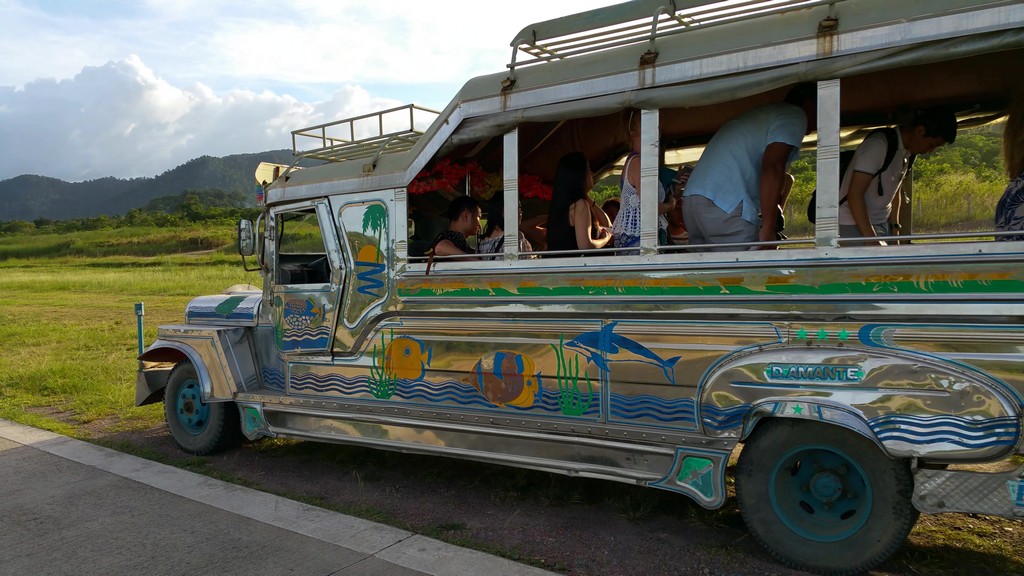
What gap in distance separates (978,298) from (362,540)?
347cm

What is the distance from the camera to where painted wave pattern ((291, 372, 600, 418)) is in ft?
14.4

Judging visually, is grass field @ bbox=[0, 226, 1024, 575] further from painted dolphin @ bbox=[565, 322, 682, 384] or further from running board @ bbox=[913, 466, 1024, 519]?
painted dolphin @ bbox=[565, 322, 682, 384]

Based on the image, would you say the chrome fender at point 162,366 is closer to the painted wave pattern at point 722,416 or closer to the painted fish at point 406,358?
the painted fish at point 406,358

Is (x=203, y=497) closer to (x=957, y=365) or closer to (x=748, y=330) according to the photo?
(x=748, y=330)

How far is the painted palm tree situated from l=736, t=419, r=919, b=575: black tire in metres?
2.84

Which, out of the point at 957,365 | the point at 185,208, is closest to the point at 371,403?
the point at 957,365

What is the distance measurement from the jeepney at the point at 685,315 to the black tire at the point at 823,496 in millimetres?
10

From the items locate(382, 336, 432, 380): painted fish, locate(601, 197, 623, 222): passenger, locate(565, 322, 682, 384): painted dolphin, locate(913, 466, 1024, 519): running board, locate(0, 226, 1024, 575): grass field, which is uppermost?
locate(601, 197, 623, 222): passenger

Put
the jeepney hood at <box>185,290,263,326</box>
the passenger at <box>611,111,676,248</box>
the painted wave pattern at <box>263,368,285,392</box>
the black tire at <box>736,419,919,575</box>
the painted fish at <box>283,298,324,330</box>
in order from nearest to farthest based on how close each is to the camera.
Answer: the black tire at <box>736,419,919,575</box>, the passenger at <box>611,111,676,248</box>, the painted fish at <box>283,298,324,330</box>, the painted wave pattern at <box>263,368,285,392</box>, the jeepney hood at <box>185,290,263,326</box>

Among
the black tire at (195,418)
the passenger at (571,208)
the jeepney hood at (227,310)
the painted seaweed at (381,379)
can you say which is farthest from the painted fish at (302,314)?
the passenger at (571,208)

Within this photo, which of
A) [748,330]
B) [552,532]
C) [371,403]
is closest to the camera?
[748,330]

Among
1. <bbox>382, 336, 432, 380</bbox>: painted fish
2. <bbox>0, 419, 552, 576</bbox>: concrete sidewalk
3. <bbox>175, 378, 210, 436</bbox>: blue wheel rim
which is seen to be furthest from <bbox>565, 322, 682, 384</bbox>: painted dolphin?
<bbox>175, 378, 210, 436</bbox>: blue wheel rim

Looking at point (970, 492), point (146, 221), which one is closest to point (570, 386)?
point (970, 492)

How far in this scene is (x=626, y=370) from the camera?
4090 mm
